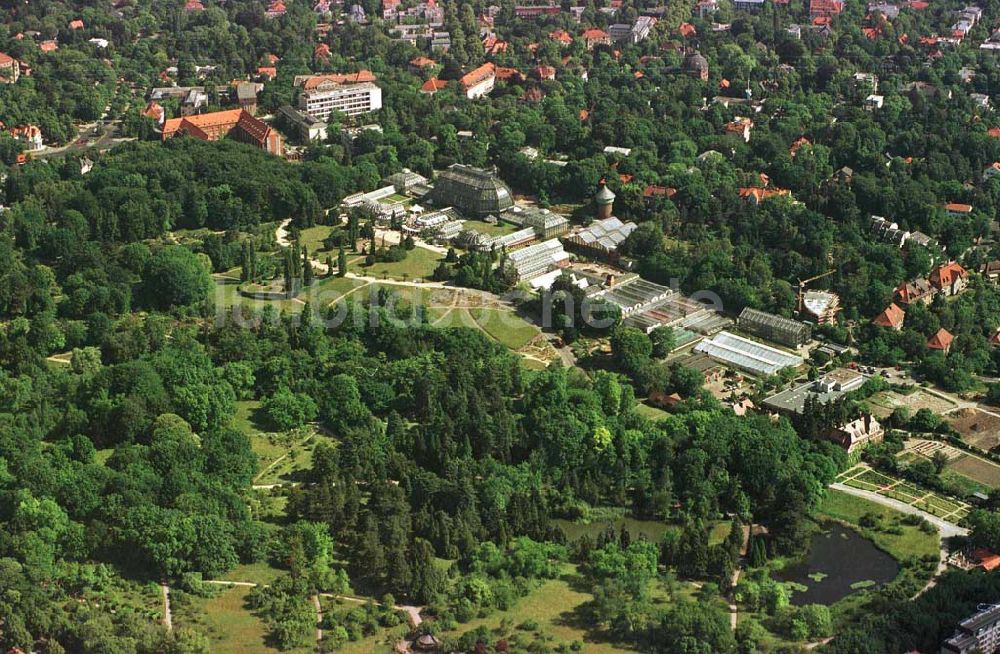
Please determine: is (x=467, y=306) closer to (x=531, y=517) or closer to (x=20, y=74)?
(x=531, y=517)

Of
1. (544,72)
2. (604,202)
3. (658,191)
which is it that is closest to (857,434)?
(604,202)

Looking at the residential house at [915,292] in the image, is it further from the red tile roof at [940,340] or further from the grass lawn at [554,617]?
the grass lawn at [554,617]

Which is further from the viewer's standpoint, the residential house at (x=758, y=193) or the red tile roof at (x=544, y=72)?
the red tile roof at (x=544, y=72)

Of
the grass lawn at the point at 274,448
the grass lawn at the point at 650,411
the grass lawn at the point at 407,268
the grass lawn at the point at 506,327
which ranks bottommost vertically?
the grass lawn at the point at 650,411

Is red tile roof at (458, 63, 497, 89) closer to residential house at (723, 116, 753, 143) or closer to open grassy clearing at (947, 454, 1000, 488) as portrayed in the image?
residential house at (723, 116, 753, 143)

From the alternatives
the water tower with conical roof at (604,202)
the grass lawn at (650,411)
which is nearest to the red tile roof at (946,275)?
the water tower with conical roof at (604,202)

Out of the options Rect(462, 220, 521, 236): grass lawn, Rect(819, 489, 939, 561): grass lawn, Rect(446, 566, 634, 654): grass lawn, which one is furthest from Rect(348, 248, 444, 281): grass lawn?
Rect(446, 566, 634, 654): grass lawn
